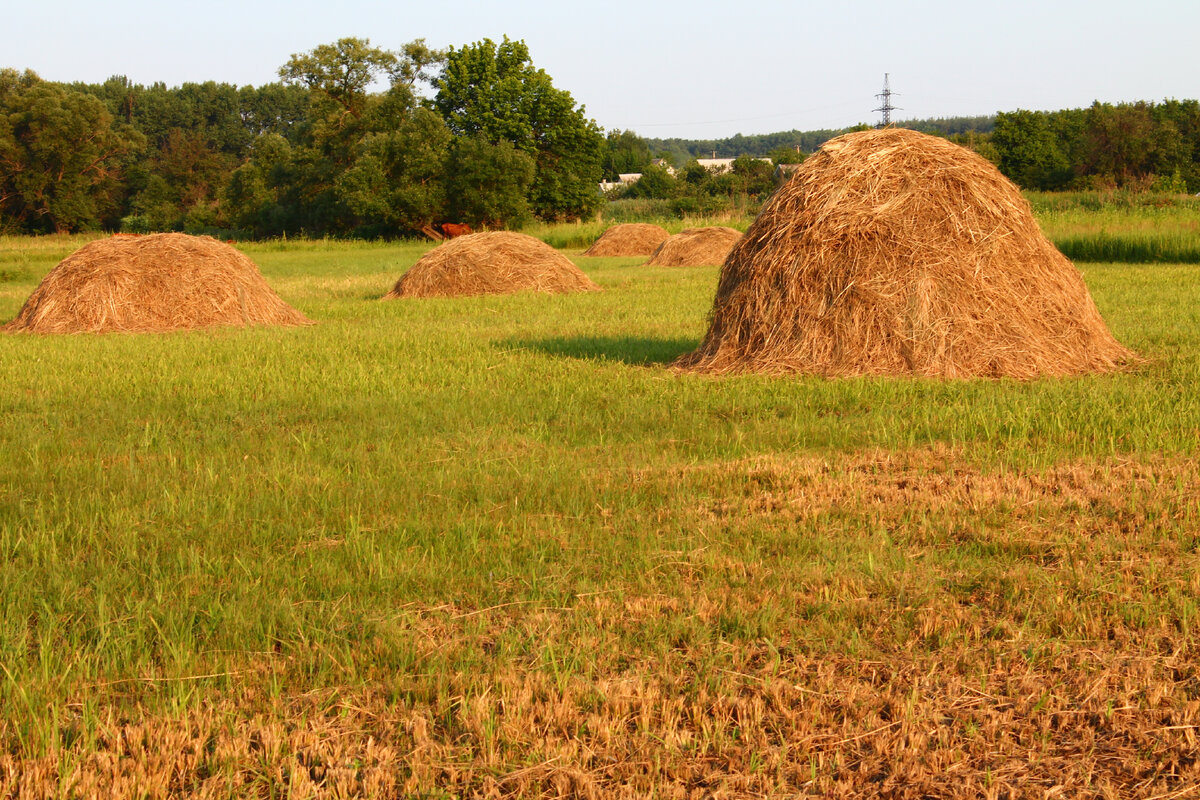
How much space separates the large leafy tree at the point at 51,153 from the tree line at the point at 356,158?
98 mm

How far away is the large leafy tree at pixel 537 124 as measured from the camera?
65.8 meters

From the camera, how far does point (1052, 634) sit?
14.0 feet

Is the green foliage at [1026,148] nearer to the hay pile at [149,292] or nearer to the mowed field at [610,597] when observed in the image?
the hay pile at [149,292]

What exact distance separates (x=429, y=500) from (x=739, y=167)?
9837cm

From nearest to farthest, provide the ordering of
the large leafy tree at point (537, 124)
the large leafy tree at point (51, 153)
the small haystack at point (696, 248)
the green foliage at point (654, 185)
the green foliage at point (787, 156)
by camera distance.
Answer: the small haystack at point (696, 248) → the large leafy tree at point (537, 124) → the large leafy tree at point (51, 153) → the green foliage at point (787, 156) → the green foliage at point (654, 185)

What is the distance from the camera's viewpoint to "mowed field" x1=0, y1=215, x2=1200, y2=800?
3.40m

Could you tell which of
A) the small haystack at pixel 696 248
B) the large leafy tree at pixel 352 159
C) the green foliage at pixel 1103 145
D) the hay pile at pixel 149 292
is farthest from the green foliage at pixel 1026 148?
the hay pile at pixel 149 292

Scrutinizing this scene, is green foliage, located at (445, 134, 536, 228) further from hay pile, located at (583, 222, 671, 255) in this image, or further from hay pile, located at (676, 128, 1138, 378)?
hay pile, located at (676, 128, 1138, 378)

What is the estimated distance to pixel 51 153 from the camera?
71.9 m

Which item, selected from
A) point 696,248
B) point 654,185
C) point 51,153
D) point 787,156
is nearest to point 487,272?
point 696,248

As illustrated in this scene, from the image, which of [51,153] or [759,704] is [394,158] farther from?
[759,704]

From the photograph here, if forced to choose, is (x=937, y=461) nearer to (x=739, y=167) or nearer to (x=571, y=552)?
(x=571, y=552)

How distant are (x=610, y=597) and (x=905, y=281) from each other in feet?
22.3

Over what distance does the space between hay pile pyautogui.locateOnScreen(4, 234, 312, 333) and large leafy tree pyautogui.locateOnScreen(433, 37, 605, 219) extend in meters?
48.3
